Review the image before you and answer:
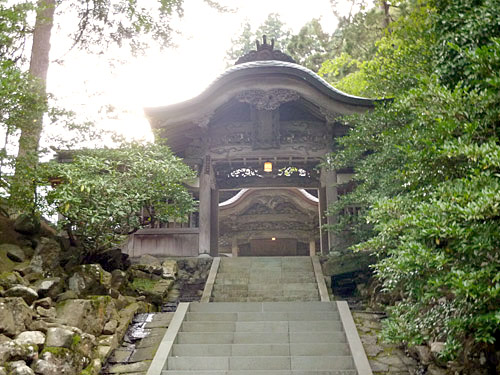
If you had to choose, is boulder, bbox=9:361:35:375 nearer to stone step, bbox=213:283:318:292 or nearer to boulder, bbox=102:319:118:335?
boulder, bbox=102:319:118:335

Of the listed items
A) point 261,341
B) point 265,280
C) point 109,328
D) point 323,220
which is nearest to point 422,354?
point 261,341

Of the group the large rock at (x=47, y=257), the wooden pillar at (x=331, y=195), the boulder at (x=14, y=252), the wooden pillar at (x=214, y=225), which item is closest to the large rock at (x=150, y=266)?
the wooden pillar at (x=214, y=225)

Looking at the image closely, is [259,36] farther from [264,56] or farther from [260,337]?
[260,337]

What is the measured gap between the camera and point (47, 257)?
8.39 metres

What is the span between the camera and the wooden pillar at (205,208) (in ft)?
40.1

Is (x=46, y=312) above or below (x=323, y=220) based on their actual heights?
below

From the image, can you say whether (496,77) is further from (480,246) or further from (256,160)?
(256,160)

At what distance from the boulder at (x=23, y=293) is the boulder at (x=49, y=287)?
30 centimetres

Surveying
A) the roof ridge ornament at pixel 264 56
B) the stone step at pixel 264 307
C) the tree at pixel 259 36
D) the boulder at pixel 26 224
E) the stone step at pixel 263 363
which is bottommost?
the stone step at pixel 263 363

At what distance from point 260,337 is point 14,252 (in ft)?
15.3

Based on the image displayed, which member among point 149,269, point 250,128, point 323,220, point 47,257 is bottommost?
point 149,269

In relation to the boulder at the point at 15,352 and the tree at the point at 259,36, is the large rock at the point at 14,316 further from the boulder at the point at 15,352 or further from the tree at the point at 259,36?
the tree at the point at 259,36

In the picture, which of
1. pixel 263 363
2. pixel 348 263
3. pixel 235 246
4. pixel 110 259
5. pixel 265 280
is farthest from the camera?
pixel 235 246

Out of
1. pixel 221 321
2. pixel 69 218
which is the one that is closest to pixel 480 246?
pixel 221 321
